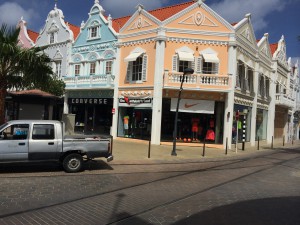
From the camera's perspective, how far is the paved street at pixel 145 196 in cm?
617

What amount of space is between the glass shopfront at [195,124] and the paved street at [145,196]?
1068cm

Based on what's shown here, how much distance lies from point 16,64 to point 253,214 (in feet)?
39.9

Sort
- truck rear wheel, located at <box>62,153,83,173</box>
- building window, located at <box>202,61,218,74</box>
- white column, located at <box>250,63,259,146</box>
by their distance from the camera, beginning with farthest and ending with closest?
1. white column, located at <box>250,63,259,146</box>
2. building window, located at <box>202,61,218,74</box>
3. truck rear wheel, located at <box>62,153,83,173</box>

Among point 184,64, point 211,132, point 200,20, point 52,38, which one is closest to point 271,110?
point 211,132

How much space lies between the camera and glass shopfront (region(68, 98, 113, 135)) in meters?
26.2

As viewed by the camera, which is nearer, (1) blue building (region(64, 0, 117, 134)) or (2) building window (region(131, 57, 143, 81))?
(2) building window (region(131, 57, 143, 81))

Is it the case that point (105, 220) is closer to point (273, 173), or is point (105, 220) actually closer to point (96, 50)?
point (273, 173)

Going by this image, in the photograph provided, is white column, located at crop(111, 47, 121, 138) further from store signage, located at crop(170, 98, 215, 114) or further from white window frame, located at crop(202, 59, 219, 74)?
white window frame, located at crop(202, 59, 219, 74)

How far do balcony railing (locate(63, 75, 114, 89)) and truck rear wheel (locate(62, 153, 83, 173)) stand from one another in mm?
14732

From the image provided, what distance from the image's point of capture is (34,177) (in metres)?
9.60

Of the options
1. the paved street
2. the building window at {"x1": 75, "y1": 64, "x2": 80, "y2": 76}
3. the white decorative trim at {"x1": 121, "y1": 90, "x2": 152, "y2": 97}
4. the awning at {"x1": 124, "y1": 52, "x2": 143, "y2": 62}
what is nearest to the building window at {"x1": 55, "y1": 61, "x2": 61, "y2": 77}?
the building window at {"x1": 75, "y1": 64, "x2": 80, "y2": 76}

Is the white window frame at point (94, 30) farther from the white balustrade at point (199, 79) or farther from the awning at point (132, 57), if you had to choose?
the white balustrade at point (199, 79)

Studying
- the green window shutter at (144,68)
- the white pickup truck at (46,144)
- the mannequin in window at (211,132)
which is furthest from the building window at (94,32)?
the white pickup truck at (46,144)

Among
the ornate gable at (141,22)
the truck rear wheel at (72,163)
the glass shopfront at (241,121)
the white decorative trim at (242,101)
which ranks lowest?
the truck rear wheel at (72,163)
